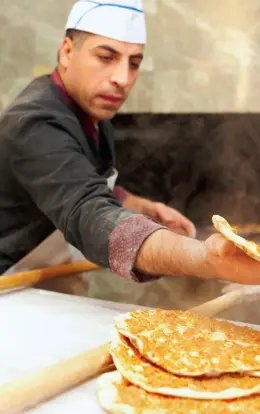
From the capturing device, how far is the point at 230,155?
202 cm

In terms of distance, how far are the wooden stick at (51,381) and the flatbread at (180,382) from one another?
0.03 m

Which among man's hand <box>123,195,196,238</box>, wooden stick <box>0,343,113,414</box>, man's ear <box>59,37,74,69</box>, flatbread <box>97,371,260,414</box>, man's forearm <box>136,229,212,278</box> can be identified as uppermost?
man's ear <box>59,37,74,69</box>

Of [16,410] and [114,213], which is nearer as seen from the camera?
[16,410]

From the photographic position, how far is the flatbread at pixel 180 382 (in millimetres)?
640

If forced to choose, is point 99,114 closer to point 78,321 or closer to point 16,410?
point 78,321

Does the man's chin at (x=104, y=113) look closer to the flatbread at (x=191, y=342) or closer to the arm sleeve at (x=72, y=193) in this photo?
the arm sleeve at (x=72, y=193)

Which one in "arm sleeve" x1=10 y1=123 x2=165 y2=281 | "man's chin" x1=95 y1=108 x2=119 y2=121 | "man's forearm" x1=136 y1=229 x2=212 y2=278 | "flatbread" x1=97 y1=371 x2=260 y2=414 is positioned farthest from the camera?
"man's chin" x1=95 y1=108 x2=119 y2=121

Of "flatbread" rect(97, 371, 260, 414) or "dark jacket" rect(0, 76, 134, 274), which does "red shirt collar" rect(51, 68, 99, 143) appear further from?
"flatbread" rect(97, 371, 260, 414)

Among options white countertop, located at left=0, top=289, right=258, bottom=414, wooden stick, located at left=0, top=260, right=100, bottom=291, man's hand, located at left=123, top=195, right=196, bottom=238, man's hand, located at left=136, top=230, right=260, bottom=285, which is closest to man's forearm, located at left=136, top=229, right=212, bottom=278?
man's hand, located at left=136, top=230, right=260, bottom=285

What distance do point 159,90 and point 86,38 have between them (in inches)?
25.2

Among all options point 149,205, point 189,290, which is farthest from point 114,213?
point 189,290

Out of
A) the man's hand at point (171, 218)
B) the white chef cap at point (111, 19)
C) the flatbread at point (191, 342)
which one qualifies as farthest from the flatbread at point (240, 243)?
the white chef cap at point (111, 19)

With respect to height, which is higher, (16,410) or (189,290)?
(16,410)

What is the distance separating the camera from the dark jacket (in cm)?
101
